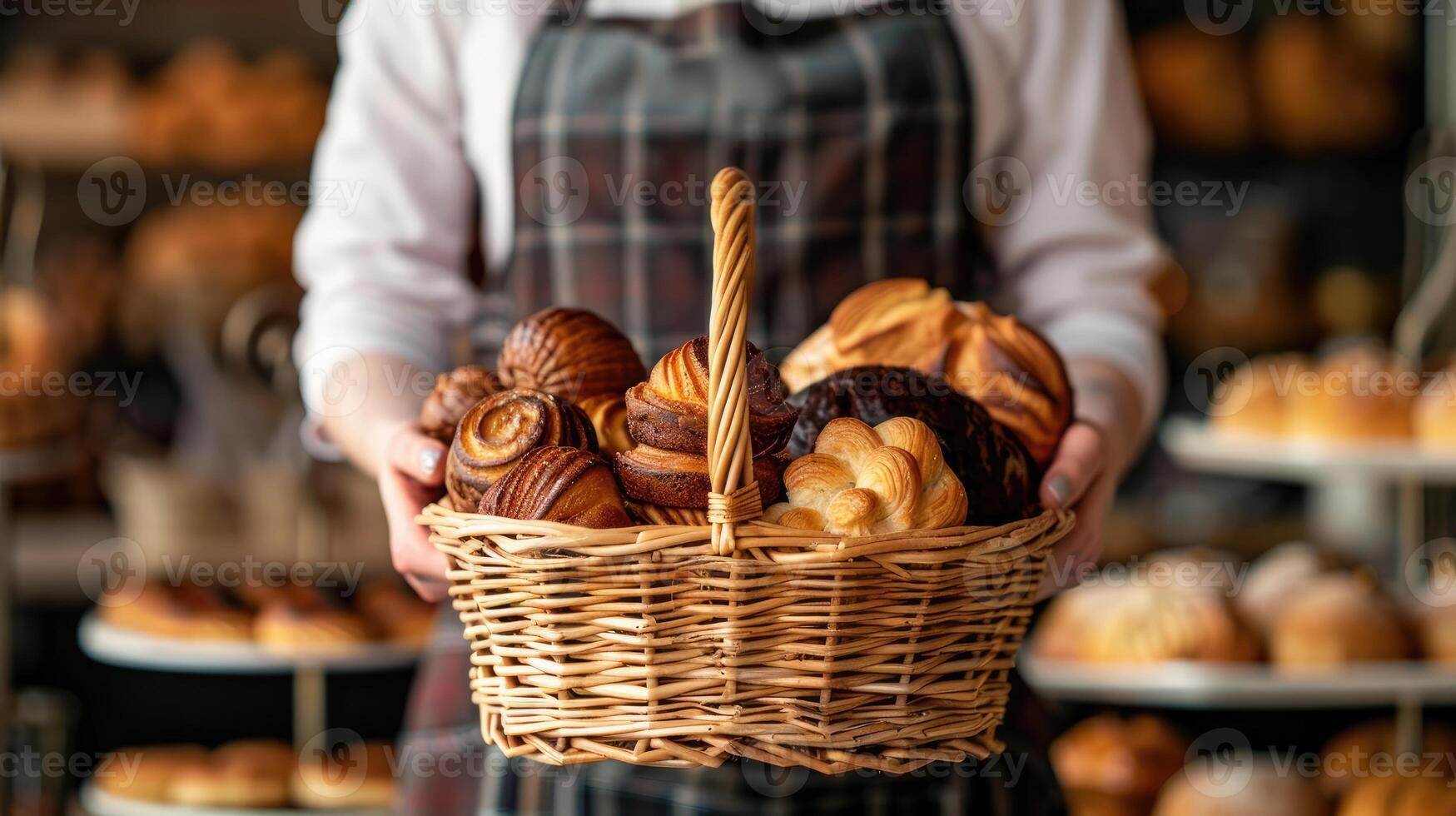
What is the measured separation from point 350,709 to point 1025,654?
148 cm

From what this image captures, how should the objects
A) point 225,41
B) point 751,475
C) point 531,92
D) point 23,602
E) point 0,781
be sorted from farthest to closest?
point 225,41
point 23,602
point 0,781
point 531,92
point 751,475

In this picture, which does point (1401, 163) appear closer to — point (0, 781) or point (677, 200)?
point (677, 200)

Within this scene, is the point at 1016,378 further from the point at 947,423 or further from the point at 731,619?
the point at 731,619

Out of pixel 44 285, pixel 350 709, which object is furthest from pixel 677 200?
pixel 44 285

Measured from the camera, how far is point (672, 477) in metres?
0.79

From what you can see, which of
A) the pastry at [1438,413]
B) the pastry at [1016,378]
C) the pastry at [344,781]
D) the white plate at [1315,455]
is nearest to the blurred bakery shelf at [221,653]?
the pastry at [344,781]

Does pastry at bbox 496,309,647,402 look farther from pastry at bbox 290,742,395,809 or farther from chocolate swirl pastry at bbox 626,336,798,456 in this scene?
pastry at bbox 290,742,395,809

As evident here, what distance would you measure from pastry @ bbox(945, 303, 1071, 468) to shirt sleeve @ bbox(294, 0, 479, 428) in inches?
22.0

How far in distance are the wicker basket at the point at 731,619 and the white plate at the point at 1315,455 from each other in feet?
4.99

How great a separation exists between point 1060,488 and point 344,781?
1.86 meters

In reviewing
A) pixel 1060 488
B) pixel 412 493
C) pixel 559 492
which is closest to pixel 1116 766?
pixel 1060 488

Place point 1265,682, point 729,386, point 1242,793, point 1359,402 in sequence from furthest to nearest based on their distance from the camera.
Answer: point 1359,402 → point 1265,682 → point 1242,793 → point 729,386

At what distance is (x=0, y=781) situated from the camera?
7.45 ft

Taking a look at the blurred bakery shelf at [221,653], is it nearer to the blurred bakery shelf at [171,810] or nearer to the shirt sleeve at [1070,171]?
the blurred bakery shelf at [171,810]
